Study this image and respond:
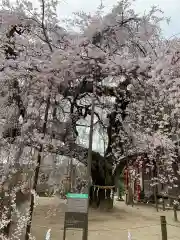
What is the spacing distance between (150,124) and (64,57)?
5.64 metres

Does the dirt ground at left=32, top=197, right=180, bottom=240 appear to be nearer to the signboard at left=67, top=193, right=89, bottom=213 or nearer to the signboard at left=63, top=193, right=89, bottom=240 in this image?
the signboard at left=63, top=193, right=89, bottom=240

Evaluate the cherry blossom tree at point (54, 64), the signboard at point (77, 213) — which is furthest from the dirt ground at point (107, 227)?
the cherry blossom tree at point (54, 64)

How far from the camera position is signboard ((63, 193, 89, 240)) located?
553 centimetres

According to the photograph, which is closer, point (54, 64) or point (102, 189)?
point (54, 64)

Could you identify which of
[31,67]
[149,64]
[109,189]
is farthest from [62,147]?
[149,64]

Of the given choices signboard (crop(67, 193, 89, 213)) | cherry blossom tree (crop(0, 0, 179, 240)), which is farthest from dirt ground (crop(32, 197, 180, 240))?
cherry blossom tree (crop(0, 0, 179, 240))

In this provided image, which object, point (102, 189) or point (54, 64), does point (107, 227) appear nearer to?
point (102, 189)

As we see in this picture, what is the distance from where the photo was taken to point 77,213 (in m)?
5.58

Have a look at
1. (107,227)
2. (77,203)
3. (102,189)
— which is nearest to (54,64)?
(77,203)

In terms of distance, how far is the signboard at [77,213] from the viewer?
5531mm

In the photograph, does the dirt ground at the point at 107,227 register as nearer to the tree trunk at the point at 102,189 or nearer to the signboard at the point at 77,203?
the tree trunk at the point at 102,189

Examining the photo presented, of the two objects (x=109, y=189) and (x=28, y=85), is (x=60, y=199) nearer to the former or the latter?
(x=109, y=189)

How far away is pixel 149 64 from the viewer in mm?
6062

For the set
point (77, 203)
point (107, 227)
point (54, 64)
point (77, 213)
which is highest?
point (54, 64)
